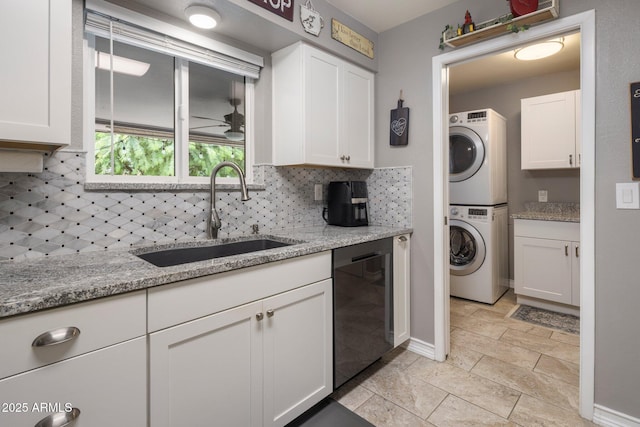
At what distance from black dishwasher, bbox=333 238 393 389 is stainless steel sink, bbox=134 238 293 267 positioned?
42 centimetres

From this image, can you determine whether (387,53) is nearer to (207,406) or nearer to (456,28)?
(456,28)

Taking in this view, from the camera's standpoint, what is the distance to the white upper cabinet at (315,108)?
2.00 m

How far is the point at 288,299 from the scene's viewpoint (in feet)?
4.80

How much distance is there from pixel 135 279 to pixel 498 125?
12.2 feet

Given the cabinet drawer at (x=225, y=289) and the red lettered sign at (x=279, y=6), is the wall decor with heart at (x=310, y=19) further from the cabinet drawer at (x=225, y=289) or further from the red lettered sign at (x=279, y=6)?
the cabinet drawer at (x=225, y=289)

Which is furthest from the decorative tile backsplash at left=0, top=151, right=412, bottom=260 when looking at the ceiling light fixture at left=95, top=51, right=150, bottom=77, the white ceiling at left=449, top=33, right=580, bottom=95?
the white ceiling at left=449, top=33, right=580, bottom=95

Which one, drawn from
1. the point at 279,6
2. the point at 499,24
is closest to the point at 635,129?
the point at 499,24

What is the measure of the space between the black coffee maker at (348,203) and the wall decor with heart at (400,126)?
1.34 ft

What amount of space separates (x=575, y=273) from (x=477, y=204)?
1.03m

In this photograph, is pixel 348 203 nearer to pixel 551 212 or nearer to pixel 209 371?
pixel 209 371

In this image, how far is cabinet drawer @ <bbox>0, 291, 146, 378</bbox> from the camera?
80 centimetres

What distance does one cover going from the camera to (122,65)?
161 cm

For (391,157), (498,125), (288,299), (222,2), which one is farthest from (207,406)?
(498,125)

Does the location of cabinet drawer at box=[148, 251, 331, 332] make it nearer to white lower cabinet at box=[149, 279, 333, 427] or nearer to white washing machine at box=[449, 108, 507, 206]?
white lower cabinet at box=[149, 279, 333, 427]
